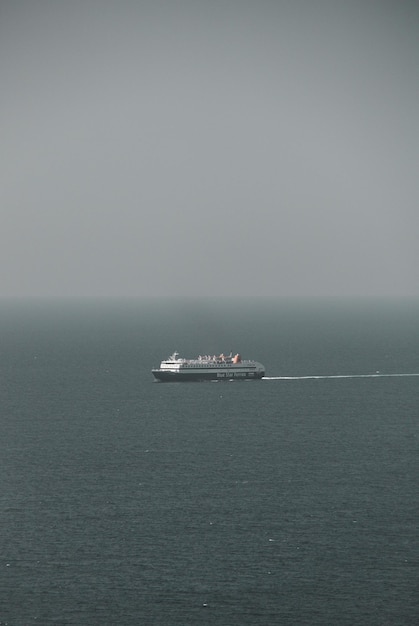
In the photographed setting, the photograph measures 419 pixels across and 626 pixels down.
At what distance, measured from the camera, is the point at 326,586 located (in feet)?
382

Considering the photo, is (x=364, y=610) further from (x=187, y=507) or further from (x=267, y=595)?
(x=187, y=507)

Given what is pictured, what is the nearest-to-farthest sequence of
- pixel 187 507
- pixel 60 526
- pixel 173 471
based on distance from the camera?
pixel 60 526 < pixel 187 507 < pixel 173 471

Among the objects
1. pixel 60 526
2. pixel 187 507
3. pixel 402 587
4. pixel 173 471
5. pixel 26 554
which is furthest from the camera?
pixel 173 471

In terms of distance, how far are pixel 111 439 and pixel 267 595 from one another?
87.2m

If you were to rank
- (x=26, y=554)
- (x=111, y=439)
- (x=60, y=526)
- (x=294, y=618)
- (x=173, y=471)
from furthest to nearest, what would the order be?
(x=111, y=439), (x=173, y=471), (x=60, y=526), (x=26, y=554), (x=294, y=618)

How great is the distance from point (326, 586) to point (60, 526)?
36203 millimetres

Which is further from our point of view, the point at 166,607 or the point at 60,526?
the point at 60,526

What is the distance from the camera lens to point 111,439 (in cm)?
19788

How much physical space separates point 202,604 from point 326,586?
13.4m

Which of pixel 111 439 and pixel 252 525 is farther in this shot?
pixel 111 439

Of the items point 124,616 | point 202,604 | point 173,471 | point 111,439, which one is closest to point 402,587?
point 202,604

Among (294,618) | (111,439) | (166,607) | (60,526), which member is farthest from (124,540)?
(111,439)

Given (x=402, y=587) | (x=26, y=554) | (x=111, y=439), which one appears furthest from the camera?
(x=111, y=439)

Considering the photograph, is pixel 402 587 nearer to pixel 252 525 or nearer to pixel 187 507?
pixel 252 525
